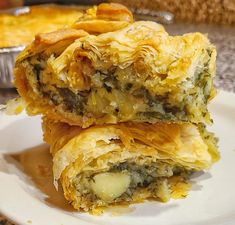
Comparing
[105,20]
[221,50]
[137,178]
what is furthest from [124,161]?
[221,50]

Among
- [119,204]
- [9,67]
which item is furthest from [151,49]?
[9,67]

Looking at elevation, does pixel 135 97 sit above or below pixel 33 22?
above

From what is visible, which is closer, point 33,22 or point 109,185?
point 109,185

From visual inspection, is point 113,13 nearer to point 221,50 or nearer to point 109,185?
point 109,185

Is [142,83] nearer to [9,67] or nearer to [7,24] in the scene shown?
[9,67]

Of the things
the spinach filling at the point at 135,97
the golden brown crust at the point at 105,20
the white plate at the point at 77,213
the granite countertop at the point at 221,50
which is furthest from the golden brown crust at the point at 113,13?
the granite countertop at the point at 221,50

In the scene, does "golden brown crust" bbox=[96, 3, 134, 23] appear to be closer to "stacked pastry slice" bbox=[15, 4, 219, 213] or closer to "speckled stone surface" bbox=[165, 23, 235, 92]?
"stacked pastry slice" bbox=[15, 4, 219, 213]
